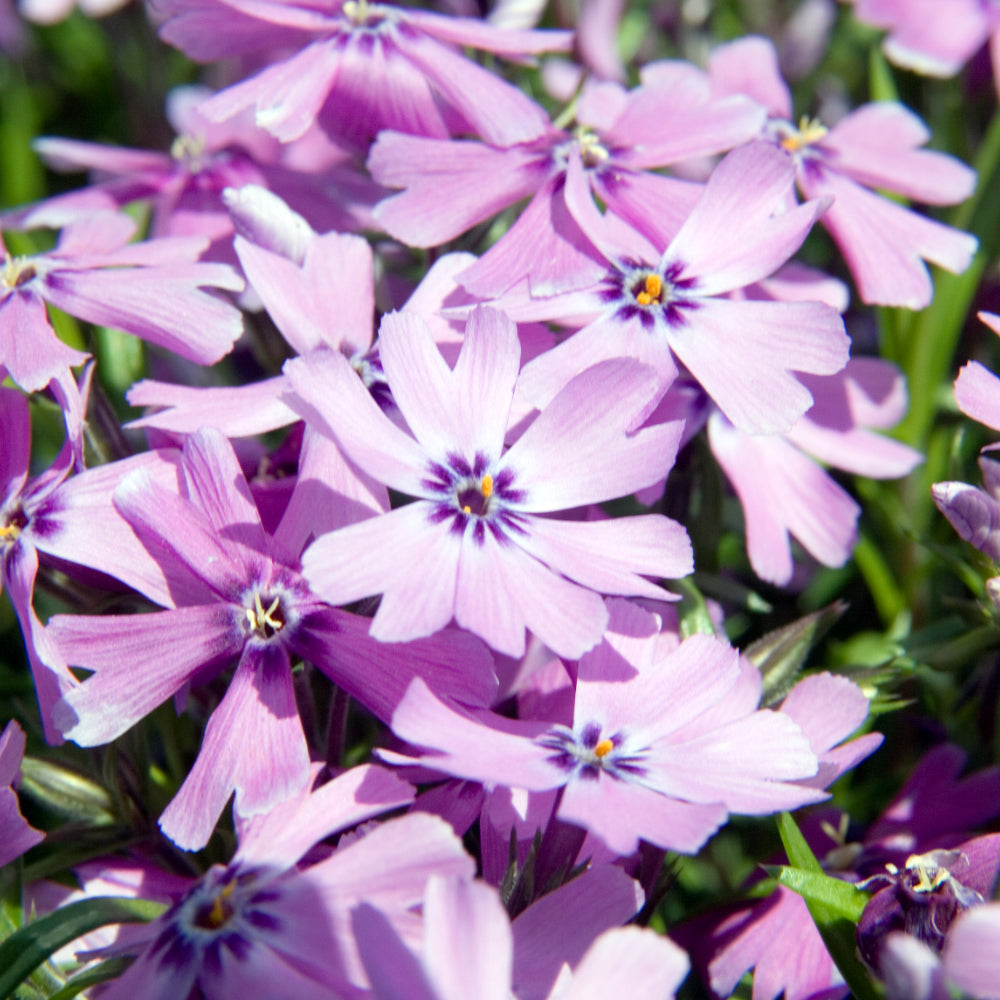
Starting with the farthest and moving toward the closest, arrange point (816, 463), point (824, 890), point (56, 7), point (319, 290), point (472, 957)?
point (56, 7) < point (816, 463) < point (319, 290) < point (824, 890) < point (472, 957)

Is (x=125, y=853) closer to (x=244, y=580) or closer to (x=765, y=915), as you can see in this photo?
(x=244, y=580)

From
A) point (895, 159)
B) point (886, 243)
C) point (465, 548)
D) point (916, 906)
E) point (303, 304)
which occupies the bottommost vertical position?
point (916, 906)

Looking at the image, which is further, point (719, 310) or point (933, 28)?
point (933, 28)

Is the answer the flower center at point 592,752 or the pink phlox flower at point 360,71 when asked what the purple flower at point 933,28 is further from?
the flower center at point 592,752

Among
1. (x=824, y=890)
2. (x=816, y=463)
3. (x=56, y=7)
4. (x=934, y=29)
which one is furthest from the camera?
(x=56, y=7)

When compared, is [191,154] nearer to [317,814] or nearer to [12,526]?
[12,526]

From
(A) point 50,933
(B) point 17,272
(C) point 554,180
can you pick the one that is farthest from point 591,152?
(A) point 50,933
